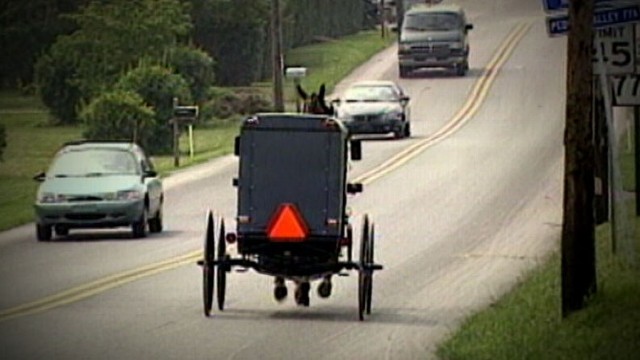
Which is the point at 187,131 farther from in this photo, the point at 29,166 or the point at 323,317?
the point at 323,317

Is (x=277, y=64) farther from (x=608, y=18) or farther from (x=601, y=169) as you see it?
(x=608, y=18)

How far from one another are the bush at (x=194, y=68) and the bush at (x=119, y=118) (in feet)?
32.1

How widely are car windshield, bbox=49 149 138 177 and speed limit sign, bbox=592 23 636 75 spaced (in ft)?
37.9

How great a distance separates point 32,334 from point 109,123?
36.1 metres

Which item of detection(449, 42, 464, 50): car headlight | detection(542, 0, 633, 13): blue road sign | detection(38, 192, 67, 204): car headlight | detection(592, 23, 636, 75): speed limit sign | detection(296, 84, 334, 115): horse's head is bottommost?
detection(449, 42, 464, 50): car headlight

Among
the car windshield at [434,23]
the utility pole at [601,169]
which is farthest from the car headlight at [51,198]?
the car windshield at [434,23]

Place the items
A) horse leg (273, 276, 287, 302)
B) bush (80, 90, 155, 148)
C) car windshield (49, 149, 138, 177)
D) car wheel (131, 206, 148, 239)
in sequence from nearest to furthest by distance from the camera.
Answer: horse leg (273, 276, 287, 302) < car wheel (131, 206, 148, 239) < car windshield (49, 149, 138, 177) < bush (80, 90, 155, 148)

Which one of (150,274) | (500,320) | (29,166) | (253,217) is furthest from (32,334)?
(29,166)

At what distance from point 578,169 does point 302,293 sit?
14.7 ft

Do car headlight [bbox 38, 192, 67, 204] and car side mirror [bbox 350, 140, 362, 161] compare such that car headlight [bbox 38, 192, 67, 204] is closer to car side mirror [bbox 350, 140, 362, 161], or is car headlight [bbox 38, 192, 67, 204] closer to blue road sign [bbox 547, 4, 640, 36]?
car side mirror [bbox 350, 140, 362, 161]

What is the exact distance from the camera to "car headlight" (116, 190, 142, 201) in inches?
1231

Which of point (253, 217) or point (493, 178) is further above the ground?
point (253, 217)

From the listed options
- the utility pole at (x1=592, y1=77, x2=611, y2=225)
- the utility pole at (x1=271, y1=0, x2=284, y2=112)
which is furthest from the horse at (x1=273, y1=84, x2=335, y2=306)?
the utility pole at (x1=271, y1=0, x2=284, y2=112)

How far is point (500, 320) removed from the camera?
1873 centimetres
